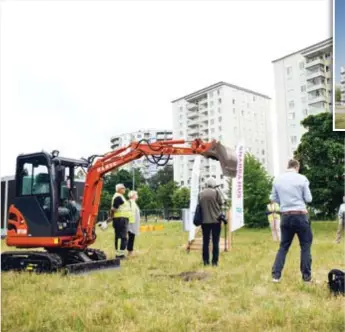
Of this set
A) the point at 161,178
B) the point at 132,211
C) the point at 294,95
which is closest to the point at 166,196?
the point at 161,178

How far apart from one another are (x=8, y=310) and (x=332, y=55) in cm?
330

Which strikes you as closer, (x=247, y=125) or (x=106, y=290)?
(x=106, y=290)

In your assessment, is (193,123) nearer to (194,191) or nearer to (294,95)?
(294,95)

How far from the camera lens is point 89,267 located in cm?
656

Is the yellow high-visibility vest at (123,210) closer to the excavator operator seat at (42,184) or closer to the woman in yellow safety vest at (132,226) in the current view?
the woman in yellow safety vest at (132,226)

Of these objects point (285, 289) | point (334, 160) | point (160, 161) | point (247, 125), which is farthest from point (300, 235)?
point (247, 125)

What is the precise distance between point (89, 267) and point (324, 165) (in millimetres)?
16031

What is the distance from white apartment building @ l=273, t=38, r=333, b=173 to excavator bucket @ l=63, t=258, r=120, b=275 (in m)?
39.2

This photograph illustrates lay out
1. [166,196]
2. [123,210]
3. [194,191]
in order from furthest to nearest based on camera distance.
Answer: [166,196] → [194,191] → [123,210]

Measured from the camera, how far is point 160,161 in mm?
7094

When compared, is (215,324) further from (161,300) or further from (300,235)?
(300,235)

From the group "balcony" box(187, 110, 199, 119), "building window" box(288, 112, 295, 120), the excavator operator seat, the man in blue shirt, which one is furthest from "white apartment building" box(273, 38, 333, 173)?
the man in blue shirt

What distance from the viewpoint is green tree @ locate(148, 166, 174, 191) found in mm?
67875

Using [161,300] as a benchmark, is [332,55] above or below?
above
